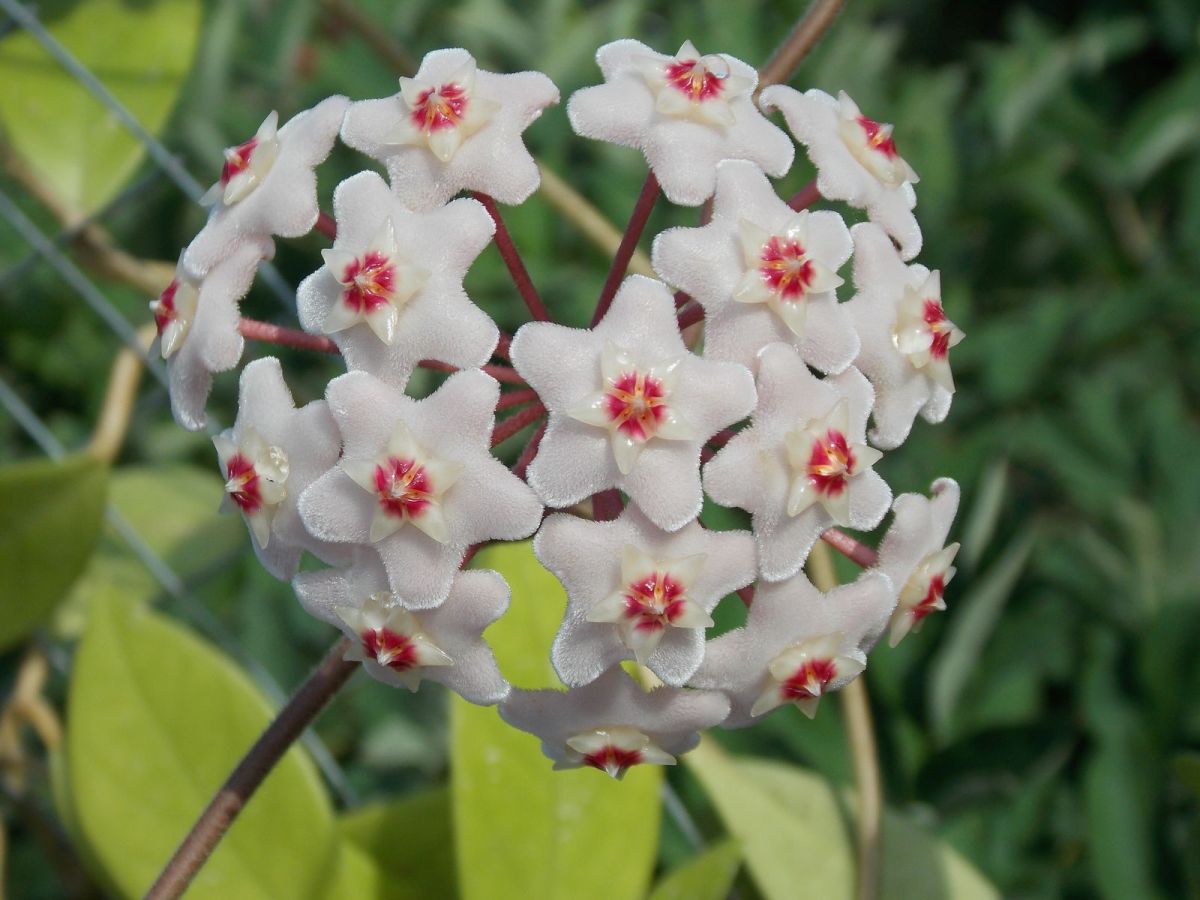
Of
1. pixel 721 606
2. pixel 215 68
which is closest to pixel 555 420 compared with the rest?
pixel 721 606

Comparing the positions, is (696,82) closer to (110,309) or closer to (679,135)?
(679,135)

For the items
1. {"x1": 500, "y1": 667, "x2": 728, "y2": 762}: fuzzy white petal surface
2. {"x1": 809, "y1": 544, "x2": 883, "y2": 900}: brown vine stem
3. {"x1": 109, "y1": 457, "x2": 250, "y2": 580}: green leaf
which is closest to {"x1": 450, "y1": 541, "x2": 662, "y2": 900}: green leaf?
{"x1": 809, "y1": 544, "x2": 883, "y2": 900}: brown vine stem

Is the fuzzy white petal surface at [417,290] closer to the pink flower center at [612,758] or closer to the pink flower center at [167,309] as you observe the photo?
the pink flower center at [167,309]

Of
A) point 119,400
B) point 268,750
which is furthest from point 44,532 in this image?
point 268,750

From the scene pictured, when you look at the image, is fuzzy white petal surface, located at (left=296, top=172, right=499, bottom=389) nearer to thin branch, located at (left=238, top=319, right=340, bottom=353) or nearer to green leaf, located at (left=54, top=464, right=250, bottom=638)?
thin branch, located at (left=238, top=319, right=340, bottom=353)

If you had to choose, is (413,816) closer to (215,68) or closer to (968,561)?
(968,561)

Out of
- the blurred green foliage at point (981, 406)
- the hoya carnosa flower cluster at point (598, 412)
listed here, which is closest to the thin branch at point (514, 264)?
the hoya carnosa flower cluster at point (598, 412)
